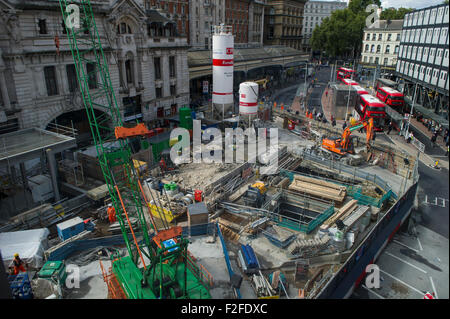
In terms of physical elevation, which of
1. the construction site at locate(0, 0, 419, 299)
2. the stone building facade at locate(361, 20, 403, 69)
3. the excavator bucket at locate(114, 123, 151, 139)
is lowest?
the construction site at locate(0, 0, 419, 299)

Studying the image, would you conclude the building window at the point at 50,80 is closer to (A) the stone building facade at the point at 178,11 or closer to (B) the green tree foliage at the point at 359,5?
(A) the stone building facade at the point at 178,11

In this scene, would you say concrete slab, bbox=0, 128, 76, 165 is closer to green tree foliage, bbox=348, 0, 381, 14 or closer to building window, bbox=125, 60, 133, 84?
building window, bbox=125, 60, 133, 84

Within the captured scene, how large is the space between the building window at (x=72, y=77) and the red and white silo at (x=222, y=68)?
58.1 ft

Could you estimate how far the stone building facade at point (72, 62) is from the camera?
3225 centimetres

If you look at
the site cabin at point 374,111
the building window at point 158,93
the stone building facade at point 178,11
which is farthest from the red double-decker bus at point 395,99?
the stone building facade at point 178,11

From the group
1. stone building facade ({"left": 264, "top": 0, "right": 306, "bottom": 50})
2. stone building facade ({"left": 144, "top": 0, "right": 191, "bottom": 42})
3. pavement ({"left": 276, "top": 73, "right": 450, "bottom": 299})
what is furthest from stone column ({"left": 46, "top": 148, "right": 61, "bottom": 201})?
stone building facade ({"left": 264, "top": 0, "right": 306, "bottom": 50})

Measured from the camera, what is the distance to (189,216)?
69.3ft

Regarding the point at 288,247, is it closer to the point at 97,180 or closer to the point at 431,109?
the point at 97,180

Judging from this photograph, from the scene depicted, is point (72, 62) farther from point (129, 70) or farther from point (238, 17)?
point (238, 17)

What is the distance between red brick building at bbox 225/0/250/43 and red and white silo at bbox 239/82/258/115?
167 ft

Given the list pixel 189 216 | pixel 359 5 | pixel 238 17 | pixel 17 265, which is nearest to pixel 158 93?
pixel 189 216

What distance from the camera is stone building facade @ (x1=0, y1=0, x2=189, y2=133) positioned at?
106 ft

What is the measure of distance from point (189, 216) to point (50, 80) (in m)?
26.1

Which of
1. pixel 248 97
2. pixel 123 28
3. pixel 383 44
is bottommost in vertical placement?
pixel 248 97
